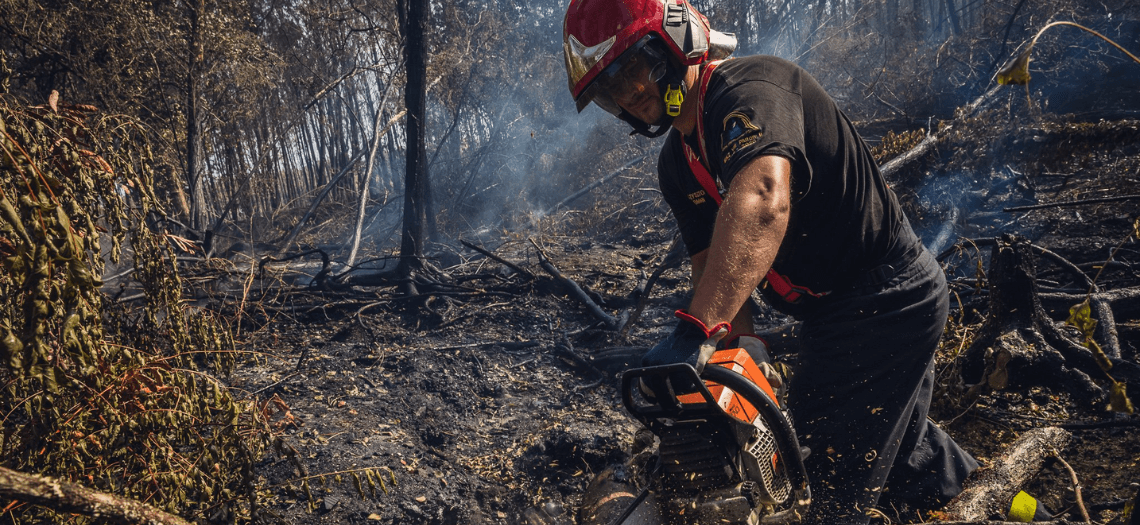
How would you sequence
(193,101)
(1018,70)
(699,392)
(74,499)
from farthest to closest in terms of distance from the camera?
(193,101) < (699,392) < (74,499) < (1018,70)

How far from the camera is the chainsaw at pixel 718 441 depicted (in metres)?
1.60

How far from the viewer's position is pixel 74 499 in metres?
1.46

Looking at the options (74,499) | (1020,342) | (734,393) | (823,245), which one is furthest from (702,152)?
(1020,342)

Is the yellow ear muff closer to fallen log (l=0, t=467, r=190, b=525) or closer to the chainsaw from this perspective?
the chainsaw

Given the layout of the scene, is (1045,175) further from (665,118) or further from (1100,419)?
(665,118)

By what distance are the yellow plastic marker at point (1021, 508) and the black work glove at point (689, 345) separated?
170 centimetres

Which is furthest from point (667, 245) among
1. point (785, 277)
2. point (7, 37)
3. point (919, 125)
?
point (7, 37)

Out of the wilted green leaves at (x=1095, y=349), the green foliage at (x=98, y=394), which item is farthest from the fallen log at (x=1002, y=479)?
the green foliage at (x=98, y=394)

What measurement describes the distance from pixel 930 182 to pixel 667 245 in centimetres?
368

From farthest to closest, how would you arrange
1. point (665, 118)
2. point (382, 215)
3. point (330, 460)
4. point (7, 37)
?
point (382, 215)
point (7, 37)
point (330, 460)
point (665, 118)

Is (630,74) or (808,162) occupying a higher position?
(630,74)

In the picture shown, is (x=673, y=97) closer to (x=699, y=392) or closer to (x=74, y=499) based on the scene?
(x=699, y=392)

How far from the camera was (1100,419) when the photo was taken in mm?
3016

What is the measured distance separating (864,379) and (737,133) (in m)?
1.11
